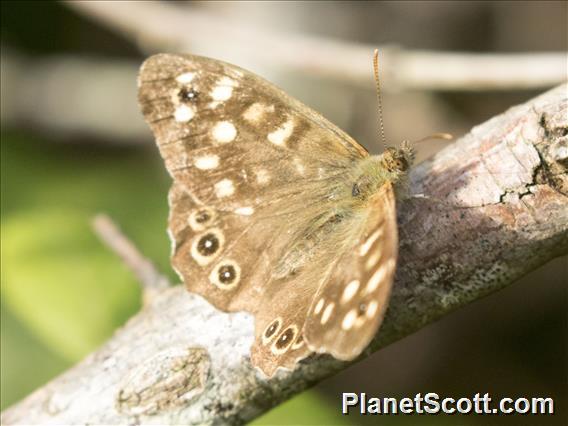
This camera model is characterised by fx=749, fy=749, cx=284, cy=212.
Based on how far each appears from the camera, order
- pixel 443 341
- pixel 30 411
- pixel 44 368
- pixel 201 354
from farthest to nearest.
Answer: pixel 443 341, pixel 44 368, pixel 30 411, pixel 201 354

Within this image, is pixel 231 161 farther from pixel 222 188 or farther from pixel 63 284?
pixel 63 284

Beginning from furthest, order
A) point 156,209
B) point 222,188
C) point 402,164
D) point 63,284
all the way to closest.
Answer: point 156,209
point 63,284
point 222,188
point 402,164

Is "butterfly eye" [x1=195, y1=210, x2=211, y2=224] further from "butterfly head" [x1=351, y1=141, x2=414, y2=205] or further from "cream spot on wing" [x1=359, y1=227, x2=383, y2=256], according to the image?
"cream spot on wing" [x1=359, y1=227, x2=383, y2=256]

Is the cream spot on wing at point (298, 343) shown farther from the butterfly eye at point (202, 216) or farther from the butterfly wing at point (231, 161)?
the butterfly eye at point (202, 216)

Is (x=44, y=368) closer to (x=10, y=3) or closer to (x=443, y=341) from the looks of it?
(x=443, y=341)

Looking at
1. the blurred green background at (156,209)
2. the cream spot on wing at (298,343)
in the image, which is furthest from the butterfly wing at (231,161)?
the blurred green background at (156,209)

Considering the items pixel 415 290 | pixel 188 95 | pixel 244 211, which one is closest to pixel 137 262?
pixel 244 211

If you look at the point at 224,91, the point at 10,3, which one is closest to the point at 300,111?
the point at 224,91
